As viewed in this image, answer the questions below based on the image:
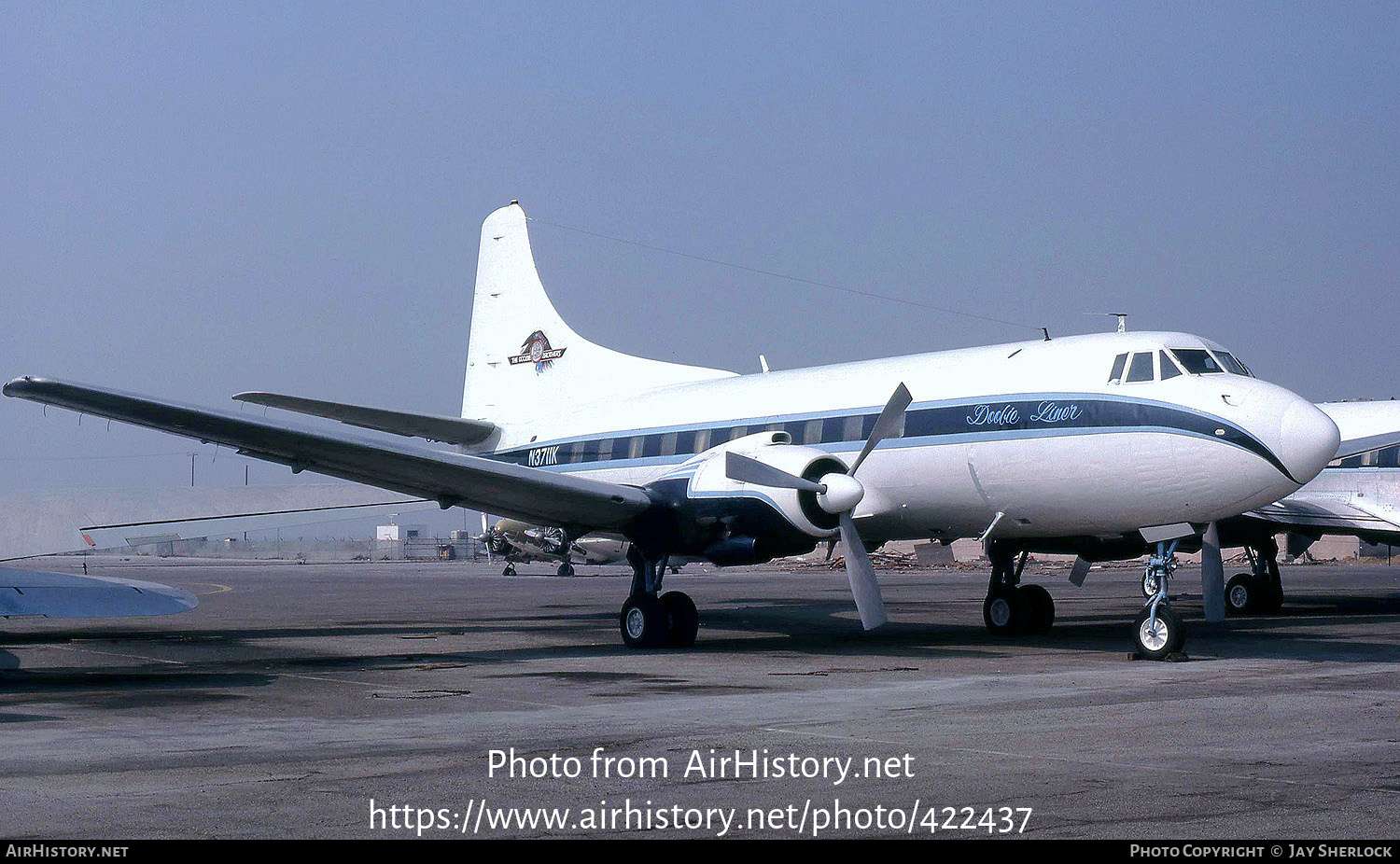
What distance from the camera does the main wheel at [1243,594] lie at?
24.7 metres

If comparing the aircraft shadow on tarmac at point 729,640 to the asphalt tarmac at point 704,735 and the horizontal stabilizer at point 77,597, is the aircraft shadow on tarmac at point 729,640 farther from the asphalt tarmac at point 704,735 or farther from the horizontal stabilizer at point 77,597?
the horizontal stabilizer at point 77,597

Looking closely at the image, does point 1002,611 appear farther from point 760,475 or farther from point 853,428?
point 760,475

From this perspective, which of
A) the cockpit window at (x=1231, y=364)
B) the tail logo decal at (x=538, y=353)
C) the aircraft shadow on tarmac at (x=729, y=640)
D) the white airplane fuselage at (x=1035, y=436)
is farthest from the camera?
the tail logo decal at (x=538, y=353)

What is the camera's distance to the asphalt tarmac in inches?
263

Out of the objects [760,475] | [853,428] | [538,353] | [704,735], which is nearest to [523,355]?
[538,353]

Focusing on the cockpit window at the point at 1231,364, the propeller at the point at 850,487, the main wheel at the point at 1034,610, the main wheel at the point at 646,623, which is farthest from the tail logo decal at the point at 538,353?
the cockpit window at the point at 1231,364

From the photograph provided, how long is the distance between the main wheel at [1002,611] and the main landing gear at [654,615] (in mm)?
4784

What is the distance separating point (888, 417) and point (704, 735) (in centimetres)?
750

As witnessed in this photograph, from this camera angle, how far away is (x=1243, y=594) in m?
25.0

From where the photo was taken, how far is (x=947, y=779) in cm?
768

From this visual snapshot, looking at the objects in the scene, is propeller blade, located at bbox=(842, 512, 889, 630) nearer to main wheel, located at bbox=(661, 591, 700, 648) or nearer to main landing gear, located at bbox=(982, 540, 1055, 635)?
main wheel, located at bbox=(661, 591, 700, 648)

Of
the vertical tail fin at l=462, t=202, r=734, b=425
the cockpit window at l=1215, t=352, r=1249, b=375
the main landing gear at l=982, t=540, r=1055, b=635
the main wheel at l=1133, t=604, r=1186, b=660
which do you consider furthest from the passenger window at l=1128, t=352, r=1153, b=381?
the vertical tail fin at l=462, t=202, r=734, b=425

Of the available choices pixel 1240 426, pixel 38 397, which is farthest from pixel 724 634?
pixel 38 397

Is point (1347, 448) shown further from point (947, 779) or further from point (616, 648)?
point (947, 779)
